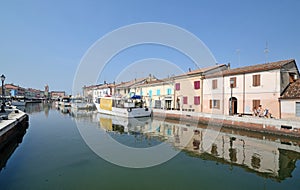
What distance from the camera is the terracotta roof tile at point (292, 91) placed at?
16091mm

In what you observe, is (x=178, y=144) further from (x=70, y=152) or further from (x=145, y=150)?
(x=70, y=152)

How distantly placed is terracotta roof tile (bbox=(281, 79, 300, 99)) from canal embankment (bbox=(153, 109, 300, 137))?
109 inches

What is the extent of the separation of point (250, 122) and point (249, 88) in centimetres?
457

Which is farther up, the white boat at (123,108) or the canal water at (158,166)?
the white boat at (123,108)

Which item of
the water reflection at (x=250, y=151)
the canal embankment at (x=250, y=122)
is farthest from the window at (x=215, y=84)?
the water reflection at (x=250, y=151)

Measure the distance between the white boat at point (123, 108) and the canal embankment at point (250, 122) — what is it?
5.39m

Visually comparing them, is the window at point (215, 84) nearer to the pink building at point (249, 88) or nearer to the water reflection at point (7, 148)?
the pink building at point (249, 88)

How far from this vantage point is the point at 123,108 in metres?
28.8

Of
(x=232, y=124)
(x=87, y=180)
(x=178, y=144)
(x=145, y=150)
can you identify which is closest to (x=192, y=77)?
(x=232, y=124)

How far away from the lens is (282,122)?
14.6m

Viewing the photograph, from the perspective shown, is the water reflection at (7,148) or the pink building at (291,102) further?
the pink building at (291,102)

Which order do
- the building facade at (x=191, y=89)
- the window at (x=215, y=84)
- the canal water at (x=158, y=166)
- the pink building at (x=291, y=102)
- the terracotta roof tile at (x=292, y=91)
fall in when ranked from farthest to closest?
the building facade at (x=191, y=89) < the window at (x=215, y=84) < the terracotta roof tile at (x=292, y=91) < the pink building at (x=291, y=102) < the canal water at (x=158, y=166)

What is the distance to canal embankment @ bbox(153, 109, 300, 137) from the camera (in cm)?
1422

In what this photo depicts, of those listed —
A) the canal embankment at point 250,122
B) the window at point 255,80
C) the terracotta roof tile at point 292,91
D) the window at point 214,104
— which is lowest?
the canal embankment at point 250,122
